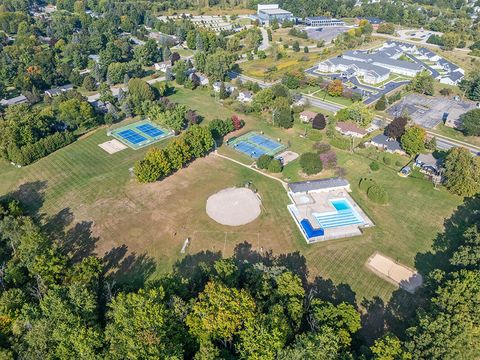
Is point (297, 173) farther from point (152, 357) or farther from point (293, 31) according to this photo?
point (293, 31)

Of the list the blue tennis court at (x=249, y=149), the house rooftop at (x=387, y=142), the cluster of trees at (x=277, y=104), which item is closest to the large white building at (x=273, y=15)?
the cluster of trees at (x=277, y=104)

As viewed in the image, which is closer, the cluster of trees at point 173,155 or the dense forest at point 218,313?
the dense forest at point 218,313

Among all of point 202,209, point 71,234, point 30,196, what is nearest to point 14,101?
point 30,196

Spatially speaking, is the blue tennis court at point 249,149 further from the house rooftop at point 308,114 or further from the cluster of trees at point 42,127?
the cluster of trees at point 42,127

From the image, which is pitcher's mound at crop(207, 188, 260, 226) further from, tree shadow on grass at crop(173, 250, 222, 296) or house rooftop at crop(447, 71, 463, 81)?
house rooftop at crop(447, 71, 463, 81)

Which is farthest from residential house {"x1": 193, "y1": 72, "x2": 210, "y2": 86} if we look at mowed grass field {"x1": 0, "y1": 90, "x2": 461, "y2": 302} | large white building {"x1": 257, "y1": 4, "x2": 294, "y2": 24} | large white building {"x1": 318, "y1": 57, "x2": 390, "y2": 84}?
large white building {"x1": 257, "y1": 4, "x2": 294, "y2": 24}

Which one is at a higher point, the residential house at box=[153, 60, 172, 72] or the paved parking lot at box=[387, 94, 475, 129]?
the paved parking lot at box=[387, 94, 475, 129]
